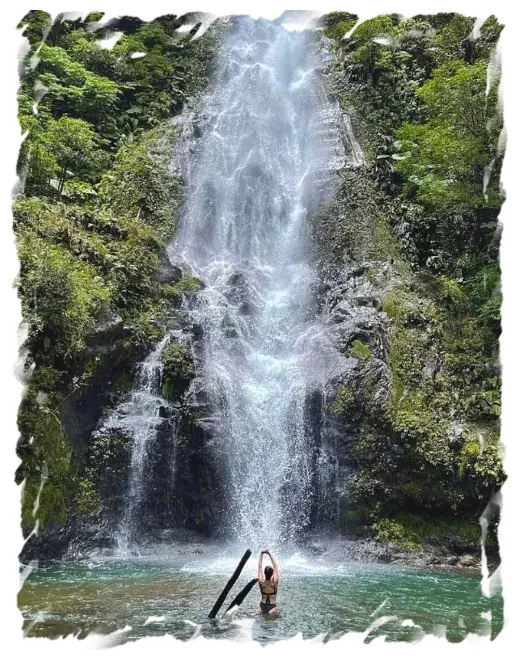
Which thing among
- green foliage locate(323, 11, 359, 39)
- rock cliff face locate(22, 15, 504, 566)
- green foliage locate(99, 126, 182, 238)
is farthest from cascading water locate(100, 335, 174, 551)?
green foliage locate(323, 11, 359, 39)

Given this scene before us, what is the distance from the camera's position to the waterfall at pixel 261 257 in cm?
1455

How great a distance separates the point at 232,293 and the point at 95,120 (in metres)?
10.6

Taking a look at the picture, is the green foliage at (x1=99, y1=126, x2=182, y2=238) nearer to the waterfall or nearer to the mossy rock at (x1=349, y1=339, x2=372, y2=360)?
the waterfall

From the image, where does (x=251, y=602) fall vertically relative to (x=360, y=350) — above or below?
below

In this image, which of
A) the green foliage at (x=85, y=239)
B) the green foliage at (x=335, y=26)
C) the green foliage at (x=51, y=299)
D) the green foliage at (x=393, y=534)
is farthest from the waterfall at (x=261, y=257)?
the green foliage at (x=51, y=299)

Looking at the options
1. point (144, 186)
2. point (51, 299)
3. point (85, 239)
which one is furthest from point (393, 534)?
point (144, 186)

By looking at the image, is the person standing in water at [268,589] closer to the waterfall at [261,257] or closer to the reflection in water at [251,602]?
the reflection in water at [251,602]

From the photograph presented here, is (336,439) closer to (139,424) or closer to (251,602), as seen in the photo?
(139,424)

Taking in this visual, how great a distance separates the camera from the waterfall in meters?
14.6

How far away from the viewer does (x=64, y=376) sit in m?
13.6

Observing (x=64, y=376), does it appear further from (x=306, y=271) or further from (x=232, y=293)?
(x=306, y=271)

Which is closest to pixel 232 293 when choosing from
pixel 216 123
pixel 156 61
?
pixel 216 123

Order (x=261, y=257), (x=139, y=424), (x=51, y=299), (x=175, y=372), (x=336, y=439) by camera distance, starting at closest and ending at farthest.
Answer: (x=51, y=299) → (x=139, y=424) → (x=336, y=439) → (x=175, y=372) → (x=261, y=257)

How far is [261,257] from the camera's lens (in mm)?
21141
